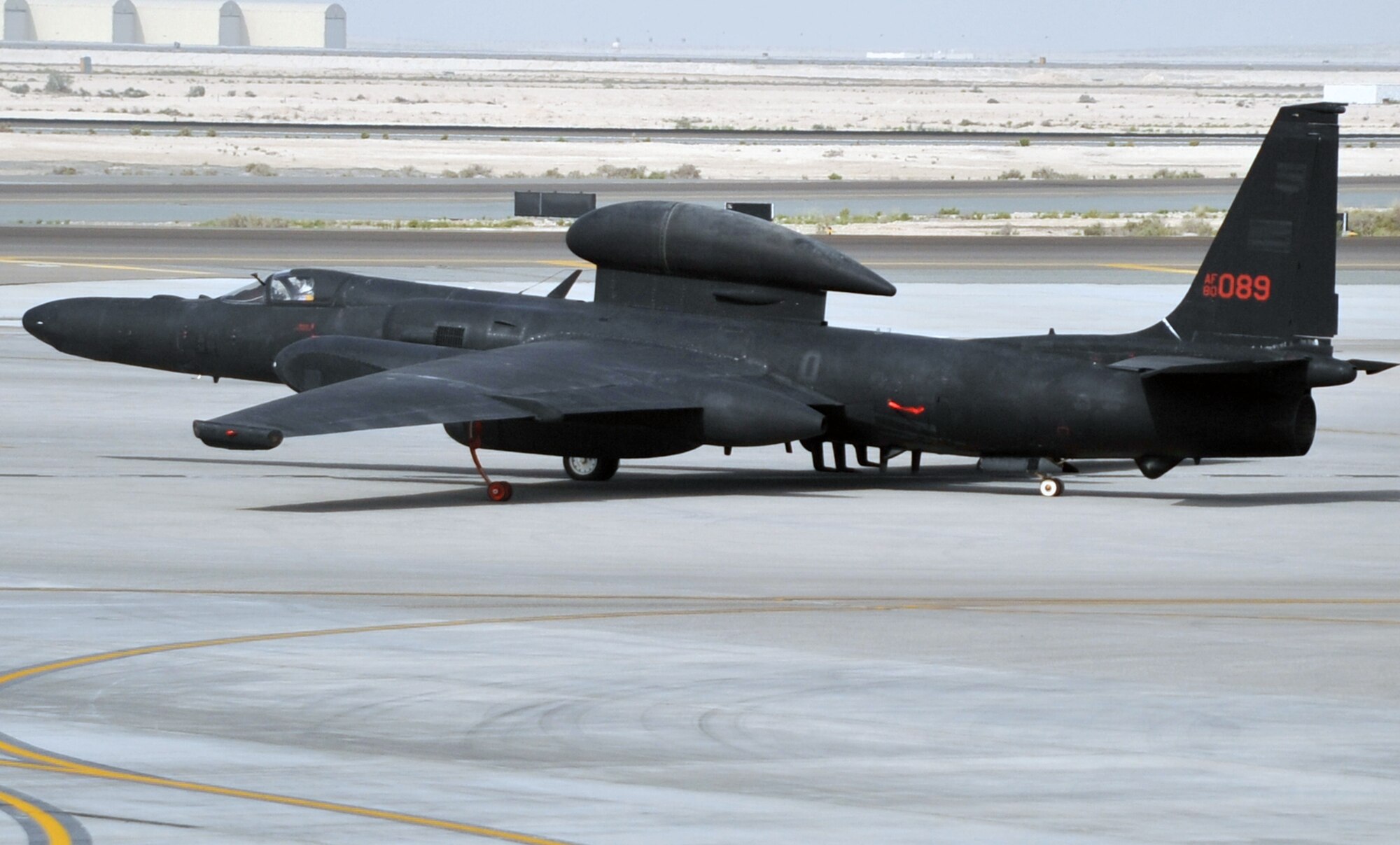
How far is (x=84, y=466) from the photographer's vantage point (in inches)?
983

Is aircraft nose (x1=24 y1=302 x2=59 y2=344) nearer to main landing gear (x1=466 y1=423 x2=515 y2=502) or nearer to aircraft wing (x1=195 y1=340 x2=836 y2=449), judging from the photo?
aircraft wing (x1=195 y1=340 x2=836 y2=449)

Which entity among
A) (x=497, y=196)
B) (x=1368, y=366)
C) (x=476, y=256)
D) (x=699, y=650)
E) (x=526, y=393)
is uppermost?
(x=1368, y=366)

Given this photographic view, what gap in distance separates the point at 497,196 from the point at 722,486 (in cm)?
6169

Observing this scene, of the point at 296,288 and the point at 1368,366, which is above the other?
the point at 296,288

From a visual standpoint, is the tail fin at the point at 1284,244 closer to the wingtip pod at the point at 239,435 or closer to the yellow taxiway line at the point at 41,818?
the wingtip pod at the point at 239,435

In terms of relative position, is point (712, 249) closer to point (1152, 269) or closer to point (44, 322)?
point (44, 322)

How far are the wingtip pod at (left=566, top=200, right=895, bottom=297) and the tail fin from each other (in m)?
3.99

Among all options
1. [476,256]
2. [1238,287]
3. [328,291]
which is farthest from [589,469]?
[476,256]

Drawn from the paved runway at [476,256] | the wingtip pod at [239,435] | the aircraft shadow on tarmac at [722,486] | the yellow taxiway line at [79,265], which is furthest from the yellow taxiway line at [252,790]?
the yellow taxiway line at [79,265]

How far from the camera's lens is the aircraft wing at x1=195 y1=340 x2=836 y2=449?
68.5 ft

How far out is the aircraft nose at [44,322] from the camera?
27.4 metres

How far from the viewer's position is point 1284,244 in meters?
21.7

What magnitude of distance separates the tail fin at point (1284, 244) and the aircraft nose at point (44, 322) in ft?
50.2

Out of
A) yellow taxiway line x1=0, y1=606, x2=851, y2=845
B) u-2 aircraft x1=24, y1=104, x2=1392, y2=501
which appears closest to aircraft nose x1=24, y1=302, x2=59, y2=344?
u-2 aircraft x1=24, y1=104, x2=1392, y2=501
